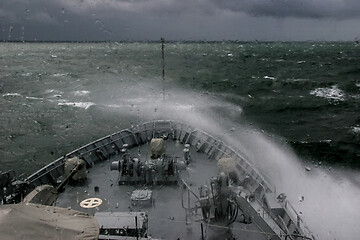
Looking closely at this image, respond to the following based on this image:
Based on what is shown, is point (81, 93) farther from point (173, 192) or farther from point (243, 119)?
point (173, 192)

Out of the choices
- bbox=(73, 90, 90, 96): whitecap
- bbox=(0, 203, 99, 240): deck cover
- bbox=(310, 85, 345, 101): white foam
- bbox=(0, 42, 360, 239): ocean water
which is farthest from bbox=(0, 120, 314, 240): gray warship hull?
bbox=(73, 90, 90, 96): whitecap

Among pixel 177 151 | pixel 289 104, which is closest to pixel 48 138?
pixel 177 151

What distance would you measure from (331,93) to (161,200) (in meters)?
85.1

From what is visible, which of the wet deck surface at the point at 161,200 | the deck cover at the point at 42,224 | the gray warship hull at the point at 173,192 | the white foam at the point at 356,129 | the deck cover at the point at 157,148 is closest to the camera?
the deck cover at the point at 42,224

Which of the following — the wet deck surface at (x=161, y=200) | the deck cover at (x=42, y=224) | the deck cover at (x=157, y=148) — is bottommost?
the wet deck surface at (x=161, y=200)

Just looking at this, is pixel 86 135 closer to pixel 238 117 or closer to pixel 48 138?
pixel 48 138

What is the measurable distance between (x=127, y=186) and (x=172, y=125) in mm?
12095

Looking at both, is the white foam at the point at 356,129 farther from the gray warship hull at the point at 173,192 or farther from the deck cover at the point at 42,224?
the deck cover at the point at 42,224

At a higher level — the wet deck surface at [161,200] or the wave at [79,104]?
the wet deck surface at [161,200]

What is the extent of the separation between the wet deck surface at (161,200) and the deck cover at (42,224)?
232 inches

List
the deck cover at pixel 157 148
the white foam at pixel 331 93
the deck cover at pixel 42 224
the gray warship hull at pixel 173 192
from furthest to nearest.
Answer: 1. the white foam at pixel 331 93
2. the deck cover at pixel 157 148
3. the gray warship hull at pixel 173 192
4. the deck cover at pixel 42 224

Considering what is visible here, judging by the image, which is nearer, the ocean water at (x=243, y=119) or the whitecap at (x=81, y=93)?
the ocean water at (x=243, y=119)

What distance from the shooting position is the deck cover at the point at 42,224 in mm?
11039

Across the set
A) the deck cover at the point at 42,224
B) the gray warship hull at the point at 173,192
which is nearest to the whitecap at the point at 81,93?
the gray warship hull at the point at 173,192
